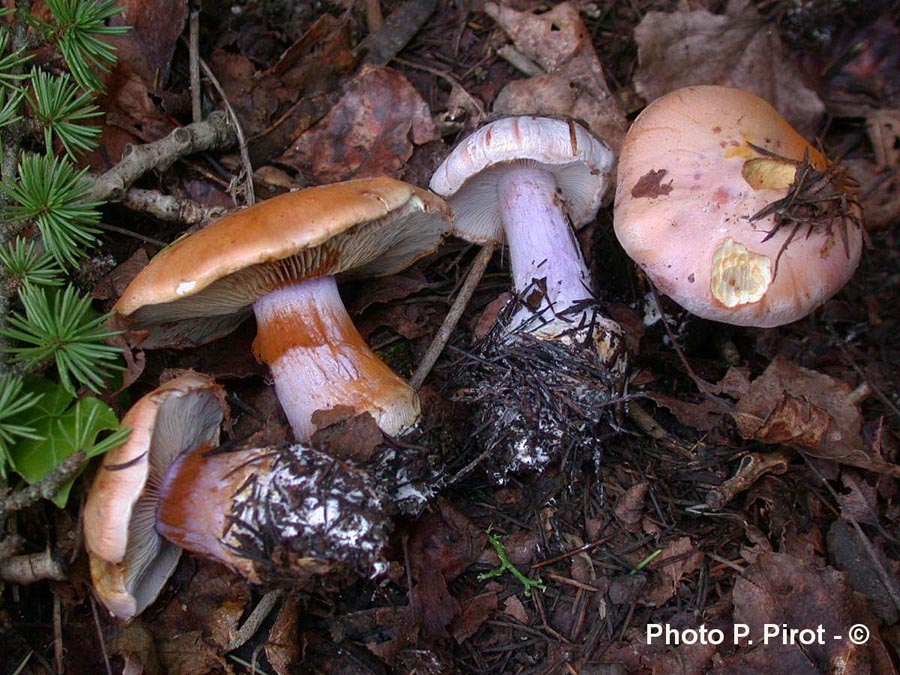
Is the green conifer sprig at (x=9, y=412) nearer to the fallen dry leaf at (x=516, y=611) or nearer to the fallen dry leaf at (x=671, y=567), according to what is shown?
the fallen dry leaf at (x=516, y=611)

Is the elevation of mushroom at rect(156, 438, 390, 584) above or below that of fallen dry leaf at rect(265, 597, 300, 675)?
above

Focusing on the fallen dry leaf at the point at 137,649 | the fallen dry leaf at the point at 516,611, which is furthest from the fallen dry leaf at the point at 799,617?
the fallen dry leaf at the point at 137,649

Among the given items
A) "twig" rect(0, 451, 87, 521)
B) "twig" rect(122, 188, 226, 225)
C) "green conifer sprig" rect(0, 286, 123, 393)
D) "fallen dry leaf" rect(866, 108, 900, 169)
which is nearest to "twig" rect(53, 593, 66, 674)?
"twig" rect(0, 451, 87, 521)

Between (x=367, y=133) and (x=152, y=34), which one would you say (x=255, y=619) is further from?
(x=152, y=34)

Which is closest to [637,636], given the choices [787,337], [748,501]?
[748,501]

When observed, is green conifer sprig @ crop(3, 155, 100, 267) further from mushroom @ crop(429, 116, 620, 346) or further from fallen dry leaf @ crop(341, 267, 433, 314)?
mushroom @ crop(429, 116, 620, 346)

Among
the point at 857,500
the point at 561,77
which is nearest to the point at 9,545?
the point at 561,77
